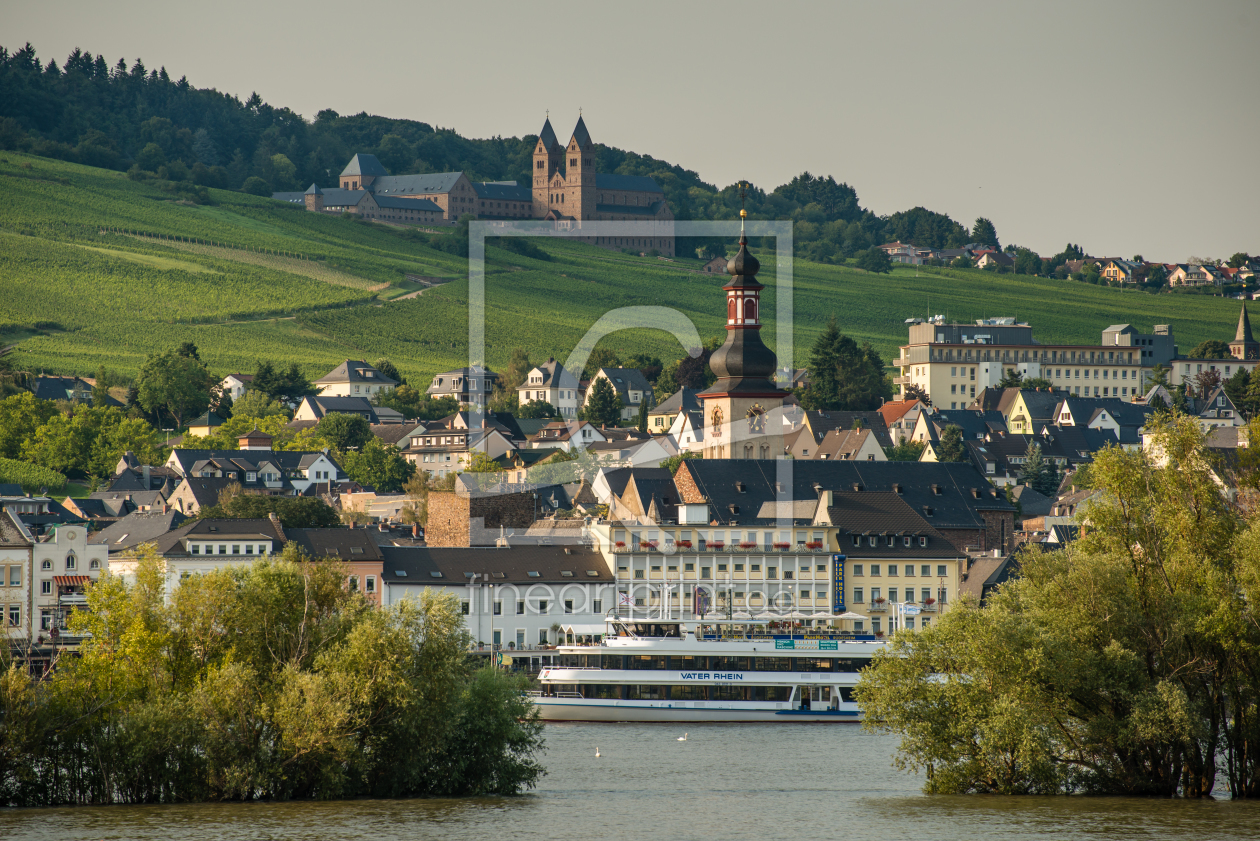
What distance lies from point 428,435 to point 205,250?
2523 inches

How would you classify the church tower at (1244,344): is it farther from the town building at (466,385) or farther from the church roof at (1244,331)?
Answer: the town building at (466,385)

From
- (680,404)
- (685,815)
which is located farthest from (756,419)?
(680,404)

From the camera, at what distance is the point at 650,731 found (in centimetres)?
6131

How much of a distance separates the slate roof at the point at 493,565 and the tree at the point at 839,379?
217ft

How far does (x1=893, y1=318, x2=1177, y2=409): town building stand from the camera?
6609 inches

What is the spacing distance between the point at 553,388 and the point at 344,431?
92.7ft

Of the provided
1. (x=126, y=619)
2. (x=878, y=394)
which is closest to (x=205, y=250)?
(x=878, y=394)

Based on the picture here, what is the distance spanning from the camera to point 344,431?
464 feet

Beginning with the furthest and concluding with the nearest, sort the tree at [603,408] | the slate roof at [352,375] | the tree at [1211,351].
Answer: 1. the tree at [1211,351]
2. the slate roof at [352,375]
3. the tree at [603,408]

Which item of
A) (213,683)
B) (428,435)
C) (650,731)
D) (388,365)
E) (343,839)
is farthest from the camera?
(388,365)

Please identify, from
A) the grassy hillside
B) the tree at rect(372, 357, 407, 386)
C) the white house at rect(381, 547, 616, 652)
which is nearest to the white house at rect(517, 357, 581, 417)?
the grassy hillside

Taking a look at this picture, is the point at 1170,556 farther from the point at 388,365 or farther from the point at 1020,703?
the point at 388,365

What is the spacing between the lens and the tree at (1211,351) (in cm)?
17800

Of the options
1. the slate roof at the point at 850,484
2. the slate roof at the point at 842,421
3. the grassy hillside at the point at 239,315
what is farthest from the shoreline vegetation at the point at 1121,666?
the grassy hillside at the point at 239,315
